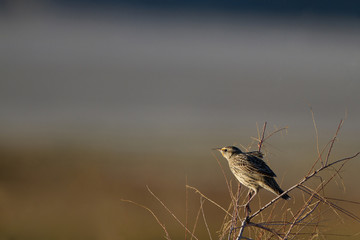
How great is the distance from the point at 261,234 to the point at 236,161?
1094 mm

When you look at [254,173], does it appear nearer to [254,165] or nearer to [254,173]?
[254,173]

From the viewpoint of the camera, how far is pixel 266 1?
155ft

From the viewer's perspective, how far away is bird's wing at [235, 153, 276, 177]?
3.40 m

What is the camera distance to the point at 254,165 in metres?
3.52

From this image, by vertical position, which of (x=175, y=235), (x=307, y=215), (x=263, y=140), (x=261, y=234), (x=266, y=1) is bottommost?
(x=175, y=235)

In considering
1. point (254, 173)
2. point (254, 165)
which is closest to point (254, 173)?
point (254, 173)

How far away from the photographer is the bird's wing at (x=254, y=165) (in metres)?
3.40

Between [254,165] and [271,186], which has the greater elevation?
[254,165]

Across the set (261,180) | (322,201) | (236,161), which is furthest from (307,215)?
(236,161)

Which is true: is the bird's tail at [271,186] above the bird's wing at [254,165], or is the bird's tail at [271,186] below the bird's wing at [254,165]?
below

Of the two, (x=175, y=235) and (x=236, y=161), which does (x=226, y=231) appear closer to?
(x=236, y=161)

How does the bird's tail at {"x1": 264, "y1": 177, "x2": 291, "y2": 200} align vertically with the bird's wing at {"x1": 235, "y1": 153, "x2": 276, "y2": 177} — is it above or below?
below

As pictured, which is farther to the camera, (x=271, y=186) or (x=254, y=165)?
(x=254, y=165)

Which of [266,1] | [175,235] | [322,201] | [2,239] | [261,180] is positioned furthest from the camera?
[266,1]
